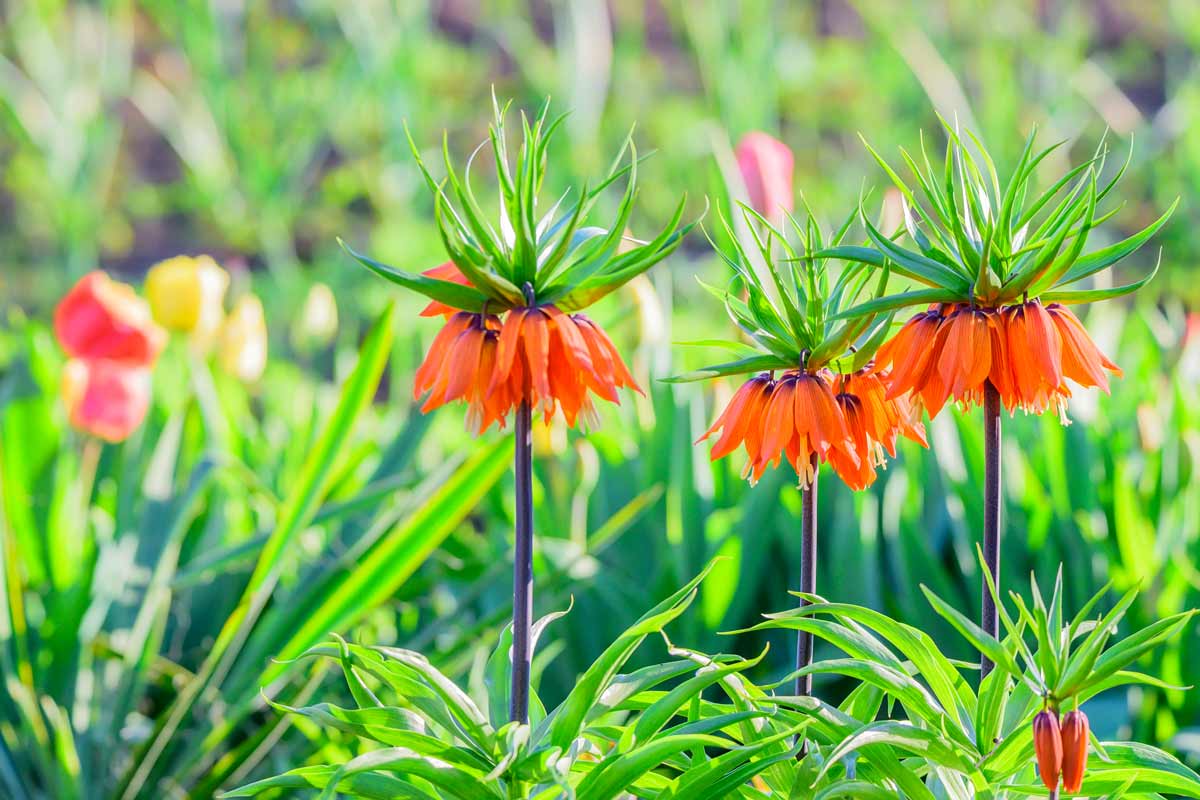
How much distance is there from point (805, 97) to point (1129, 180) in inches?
49.5

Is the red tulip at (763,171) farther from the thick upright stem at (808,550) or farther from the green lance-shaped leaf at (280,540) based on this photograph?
the thick upright stem at (808,550)

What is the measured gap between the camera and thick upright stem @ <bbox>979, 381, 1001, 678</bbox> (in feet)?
2.56

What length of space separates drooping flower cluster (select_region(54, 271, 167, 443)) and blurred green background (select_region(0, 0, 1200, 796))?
8cm

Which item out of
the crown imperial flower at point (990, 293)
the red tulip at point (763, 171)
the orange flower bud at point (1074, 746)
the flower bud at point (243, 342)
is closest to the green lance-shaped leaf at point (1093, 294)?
the crown imperial flower at point (990, 293)

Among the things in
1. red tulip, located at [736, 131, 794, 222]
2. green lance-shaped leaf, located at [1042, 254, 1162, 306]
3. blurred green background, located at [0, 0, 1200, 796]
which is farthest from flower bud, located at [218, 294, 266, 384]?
green lance-shaped leaf, located at [1042, 254, 1162, 306]

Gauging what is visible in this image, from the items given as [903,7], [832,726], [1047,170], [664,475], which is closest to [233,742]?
[664,475]

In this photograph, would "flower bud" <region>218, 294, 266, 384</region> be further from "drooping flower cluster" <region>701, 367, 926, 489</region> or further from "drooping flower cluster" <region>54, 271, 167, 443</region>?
"drooping flower cluster" <region>701, 367, 926, 489</region>

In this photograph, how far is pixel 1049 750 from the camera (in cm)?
68

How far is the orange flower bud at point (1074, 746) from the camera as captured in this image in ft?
2.27

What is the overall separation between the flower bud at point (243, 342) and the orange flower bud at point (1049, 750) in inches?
66.4

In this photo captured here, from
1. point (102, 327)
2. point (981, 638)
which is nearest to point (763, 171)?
point (102, 327)

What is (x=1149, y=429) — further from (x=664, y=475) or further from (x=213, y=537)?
(x=213, y=537)

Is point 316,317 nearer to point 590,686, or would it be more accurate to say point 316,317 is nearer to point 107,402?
point 107,402

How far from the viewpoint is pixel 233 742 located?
5.45 ft
